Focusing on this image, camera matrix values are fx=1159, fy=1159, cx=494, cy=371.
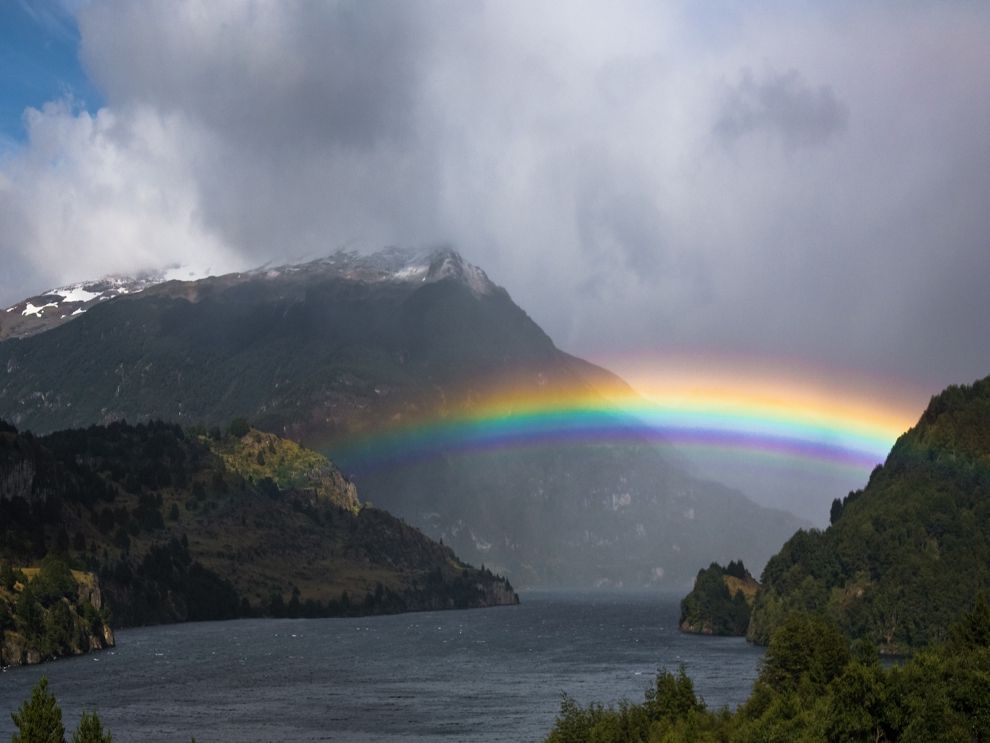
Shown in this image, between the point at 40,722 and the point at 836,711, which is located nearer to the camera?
the point at 40,722

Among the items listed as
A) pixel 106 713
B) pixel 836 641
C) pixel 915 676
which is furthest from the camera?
pixel 106 713

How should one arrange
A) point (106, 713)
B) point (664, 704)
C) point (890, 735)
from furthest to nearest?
1. point (106, 713)
2. point (664, 704)
3. point (890, 735)

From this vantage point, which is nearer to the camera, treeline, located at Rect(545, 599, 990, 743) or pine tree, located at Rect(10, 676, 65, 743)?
pine tree, located at Rect(10, 676, 65, 743)

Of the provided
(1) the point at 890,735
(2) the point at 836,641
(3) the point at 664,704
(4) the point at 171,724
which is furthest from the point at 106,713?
(1) the point at 890,735

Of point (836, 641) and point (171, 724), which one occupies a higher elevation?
point (836, 641)

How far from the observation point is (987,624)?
165500 millimetres

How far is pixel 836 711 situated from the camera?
380 feet

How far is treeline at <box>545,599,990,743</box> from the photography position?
373 feet

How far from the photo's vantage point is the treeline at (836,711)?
11381 cm

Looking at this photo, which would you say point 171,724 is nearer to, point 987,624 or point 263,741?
point 263,741

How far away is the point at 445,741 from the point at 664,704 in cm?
4705

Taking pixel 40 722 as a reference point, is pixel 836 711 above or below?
below

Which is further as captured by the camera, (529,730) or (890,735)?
(529,730)

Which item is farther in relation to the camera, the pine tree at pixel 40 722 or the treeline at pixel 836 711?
the treeline at pixel 836 711
